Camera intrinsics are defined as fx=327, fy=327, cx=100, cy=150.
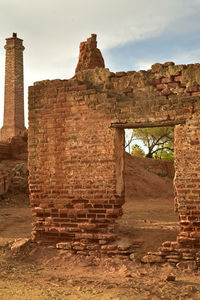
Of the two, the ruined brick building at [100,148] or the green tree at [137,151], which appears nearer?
the ruined brick building at [100,148]

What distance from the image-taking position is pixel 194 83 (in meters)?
5.14

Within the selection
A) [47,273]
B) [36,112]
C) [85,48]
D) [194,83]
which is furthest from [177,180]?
[85,48]

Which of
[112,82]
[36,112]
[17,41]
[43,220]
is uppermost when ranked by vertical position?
[17,41]

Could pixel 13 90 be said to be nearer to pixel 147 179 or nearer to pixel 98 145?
pixel 147 179

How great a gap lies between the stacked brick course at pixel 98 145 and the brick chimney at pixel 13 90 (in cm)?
1956

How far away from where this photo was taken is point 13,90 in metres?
25.0

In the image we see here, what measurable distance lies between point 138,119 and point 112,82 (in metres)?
0.87

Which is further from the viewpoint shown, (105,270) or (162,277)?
(105,270)

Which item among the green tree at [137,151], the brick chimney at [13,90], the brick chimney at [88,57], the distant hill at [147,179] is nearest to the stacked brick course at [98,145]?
the brick chimney at [88,57]

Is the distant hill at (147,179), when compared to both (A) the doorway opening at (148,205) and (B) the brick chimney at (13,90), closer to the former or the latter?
(A) the doorway opening at (148,205)

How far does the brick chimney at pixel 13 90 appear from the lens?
81.6 ft

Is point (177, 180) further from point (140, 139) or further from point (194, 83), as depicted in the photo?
point (140, 139)

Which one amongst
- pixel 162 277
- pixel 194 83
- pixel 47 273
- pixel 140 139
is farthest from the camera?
pixel 140 139

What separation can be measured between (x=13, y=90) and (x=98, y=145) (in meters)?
21.0
